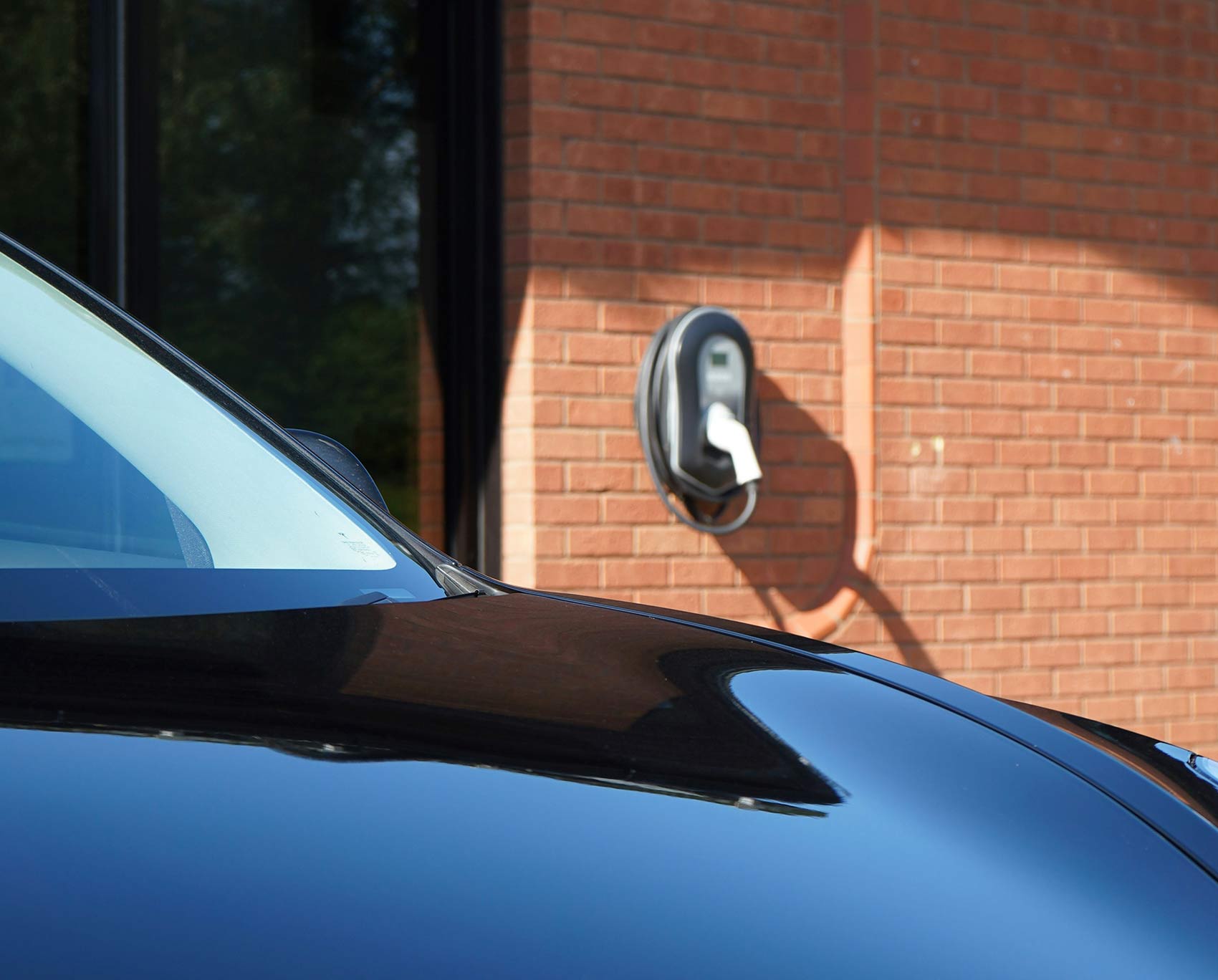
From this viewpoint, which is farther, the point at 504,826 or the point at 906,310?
the point at 906,310

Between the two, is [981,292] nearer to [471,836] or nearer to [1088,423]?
[1088,423]

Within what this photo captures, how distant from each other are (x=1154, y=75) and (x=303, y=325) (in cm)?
290

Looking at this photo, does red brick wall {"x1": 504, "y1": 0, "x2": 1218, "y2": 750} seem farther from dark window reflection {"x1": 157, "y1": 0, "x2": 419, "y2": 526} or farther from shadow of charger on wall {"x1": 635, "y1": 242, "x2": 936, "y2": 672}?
dark window reflection {"x1": 157, "y1": 0, "x2": 419, "y2": 526}

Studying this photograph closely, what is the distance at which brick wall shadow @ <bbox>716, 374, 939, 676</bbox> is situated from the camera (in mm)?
4121

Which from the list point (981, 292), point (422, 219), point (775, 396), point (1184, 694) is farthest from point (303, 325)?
point (1184, 694)

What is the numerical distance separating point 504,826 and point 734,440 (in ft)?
9.97

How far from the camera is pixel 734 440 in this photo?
385 centimetres

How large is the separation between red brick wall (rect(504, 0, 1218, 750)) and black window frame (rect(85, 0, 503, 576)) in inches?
4.6

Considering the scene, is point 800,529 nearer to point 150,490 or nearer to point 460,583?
point 460,583

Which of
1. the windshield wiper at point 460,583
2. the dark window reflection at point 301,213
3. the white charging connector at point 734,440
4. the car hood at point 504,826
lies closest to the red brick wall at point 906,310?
the white charging connector at point 734,440

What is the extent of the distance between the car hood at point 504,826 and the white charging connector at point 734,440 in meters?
2.58

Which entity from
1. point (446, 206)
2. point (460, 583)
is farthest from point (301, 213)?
point (460, 583)

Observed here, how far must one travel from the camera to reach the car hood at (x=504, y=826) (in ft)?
2.38

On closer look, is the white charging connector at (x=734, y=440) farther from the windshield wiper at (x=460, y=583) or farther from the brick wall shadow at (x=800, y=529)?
the windshield wiper at (x=460, y=583)
